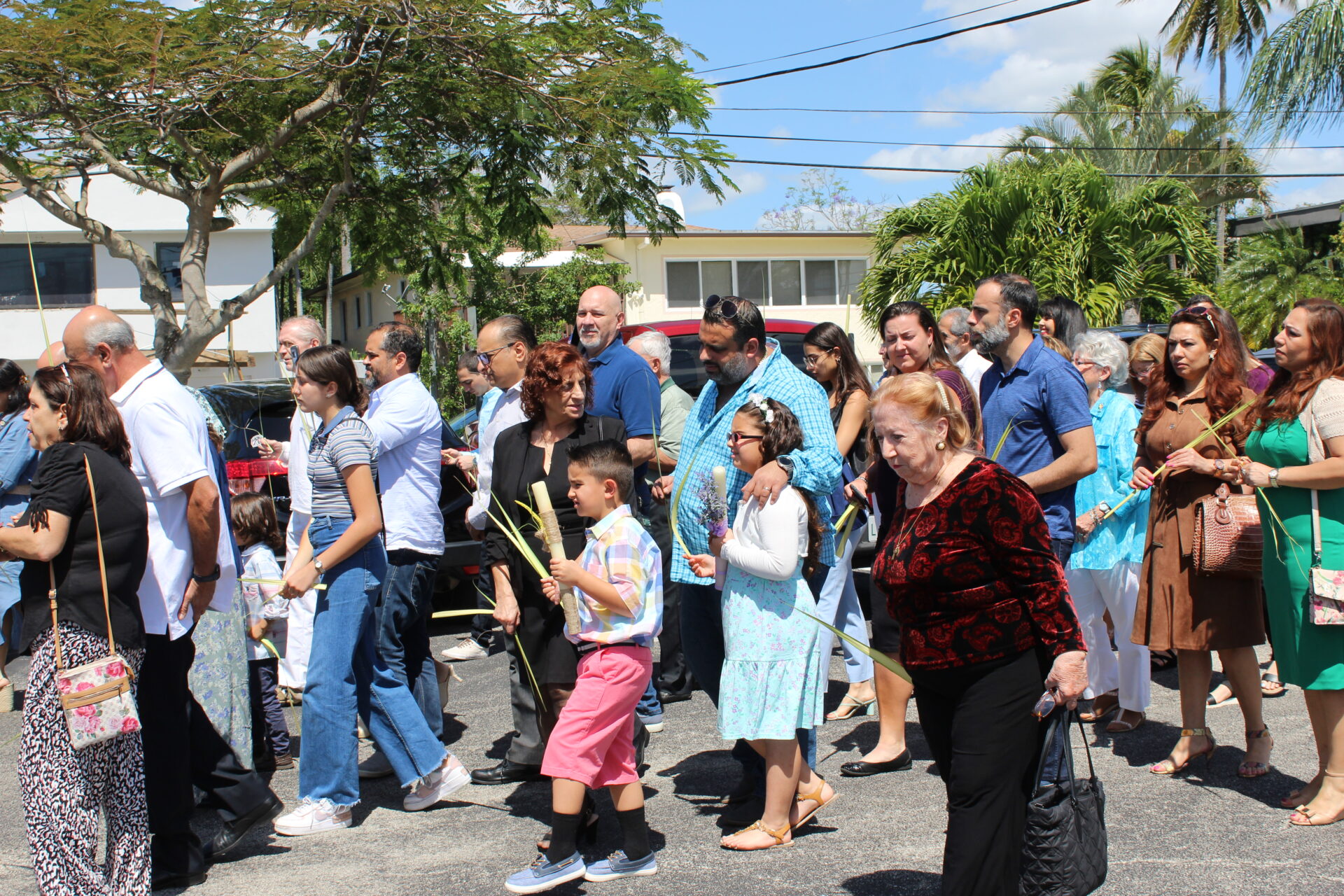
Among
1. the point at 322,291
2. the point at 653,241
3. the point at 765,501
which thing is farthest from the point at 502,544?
the point at 322,291

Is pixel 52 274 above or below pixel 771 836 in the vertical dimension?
above

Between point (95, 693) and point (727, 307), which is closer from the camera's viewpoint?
point (95, 693)

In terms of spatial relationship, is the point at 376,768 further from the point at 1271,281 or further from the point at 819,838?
the point at 1271,281

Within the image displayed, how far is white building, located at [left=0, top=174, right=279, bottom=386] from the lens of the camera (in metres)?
27.0

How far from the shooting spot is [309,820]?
451 centimetres

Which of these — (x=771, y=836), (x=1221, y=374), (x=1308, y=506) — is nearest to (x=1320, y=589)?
(x=1308, y=506)

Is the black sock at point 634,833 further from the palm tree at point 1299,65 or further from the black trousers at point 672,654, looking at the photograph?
the palm tree at point 1299,65

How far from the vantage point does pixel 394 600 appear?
4949mm

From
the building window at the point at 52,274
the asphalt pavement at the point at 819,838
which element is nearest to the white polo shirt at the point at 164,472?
the asphalt pavement at the point at 819,838

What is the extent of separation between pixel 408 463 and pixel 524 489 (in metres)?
1.04

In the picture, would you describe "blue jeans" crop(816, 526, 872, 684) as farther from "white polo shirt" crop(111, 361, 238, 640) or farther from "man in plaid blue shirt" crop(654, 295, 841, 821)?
"white polo shirt" crop(111, 361, 238, 640)

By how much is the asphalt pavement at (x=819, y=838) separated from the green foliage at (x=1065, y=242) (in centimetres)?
1032

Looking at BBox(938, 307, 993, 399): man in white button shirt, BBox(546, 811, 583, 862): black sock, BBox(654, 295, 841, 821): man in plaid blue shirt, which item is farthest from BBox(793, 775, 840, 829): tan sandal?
BBox(938, 307, 993, 399): man in white button shirt

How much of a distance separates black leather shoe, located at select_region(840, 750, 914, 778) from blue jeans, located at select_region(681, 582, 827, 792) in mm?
527
